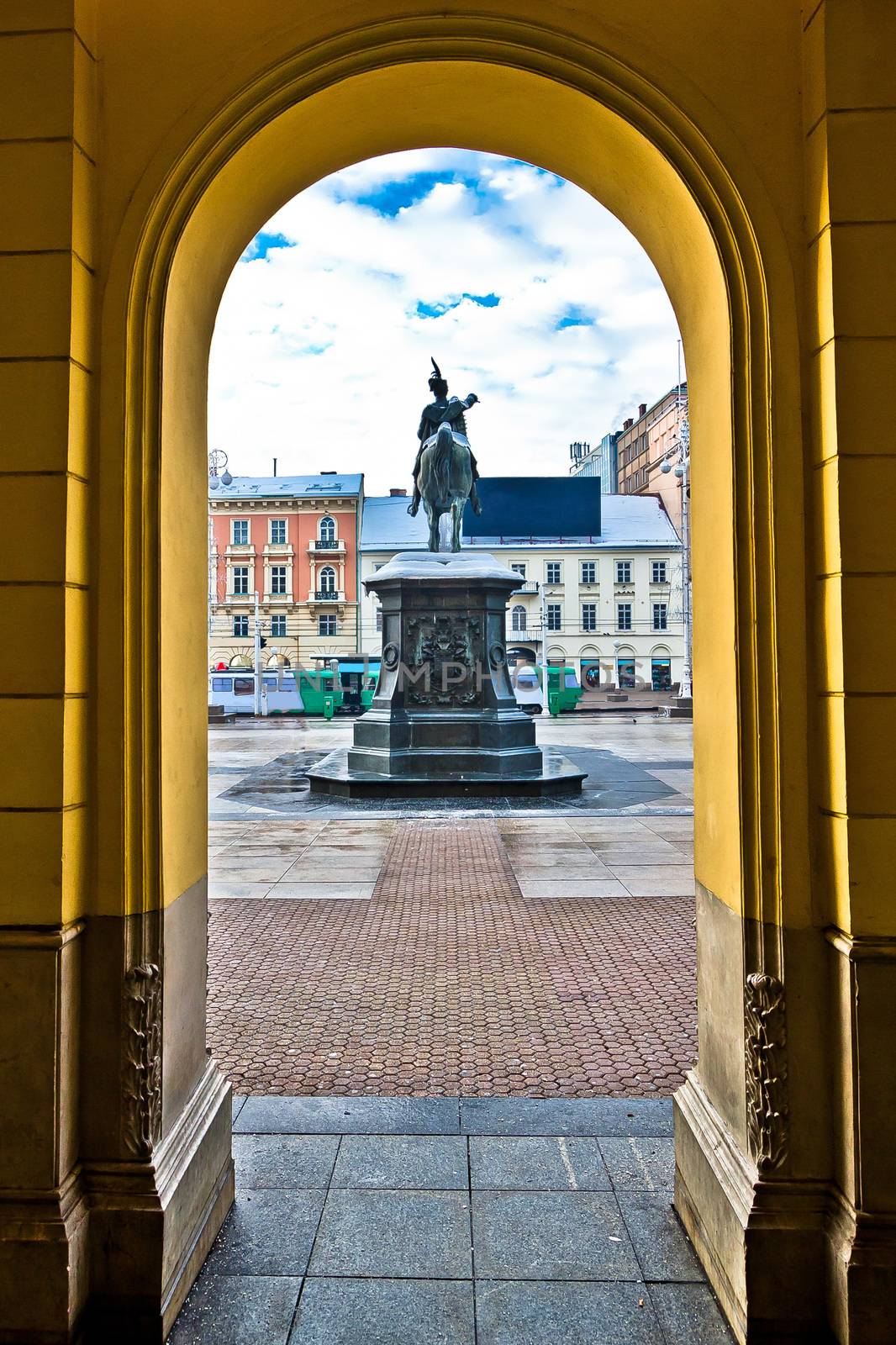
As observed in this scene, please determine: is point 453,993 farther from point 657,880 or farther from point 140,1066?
point 657,880

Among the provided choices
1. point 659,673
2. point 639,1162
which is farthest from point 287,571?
point 639,1162

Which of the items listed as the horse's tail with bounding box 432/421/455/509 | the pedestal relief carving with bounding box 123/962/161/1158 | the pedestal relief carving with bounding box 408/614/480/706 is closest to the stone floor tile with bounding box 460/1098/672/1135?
the pedestal relief carving with bounding box 123/962/161/1158

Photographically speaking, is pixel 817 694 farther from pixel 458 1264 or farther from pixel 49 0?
pixel 49 0

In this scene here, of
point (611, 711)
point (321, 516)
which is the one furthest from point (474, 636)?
point (321, 516)

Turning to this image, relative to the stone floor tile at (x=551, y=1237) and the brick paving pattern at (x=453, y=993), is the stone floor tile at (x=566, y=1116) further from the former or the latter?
the stone floor tile at (x=551, y=1237)

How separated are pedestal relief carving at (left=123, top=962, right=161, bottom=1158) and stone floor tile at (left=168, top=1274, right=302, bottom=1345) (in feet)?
1.44

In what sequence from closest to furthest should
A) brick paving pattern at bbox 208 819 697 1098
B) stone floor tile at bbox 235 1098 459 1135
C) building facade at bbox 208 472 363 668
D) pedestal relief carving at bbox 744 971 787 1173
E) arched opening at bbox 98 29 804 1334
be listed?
pedestal relief carving at bbox 744 971 787 1173 < arched opening at bbox 98 29 804 1334 < stone floor tile at bbox 235 1098 459 1135 < brick paving pattern at bbox 208 819 697 1098 < building facade at bbox 208 472 363 668

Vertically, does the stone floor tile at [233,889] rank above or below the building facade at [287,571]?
below

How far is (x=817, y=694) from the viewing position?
2.41 meters

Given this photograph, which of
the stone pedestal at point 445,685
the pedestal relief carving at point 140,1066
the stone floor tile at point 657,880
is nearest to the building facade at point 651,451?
the stone pedestal at point 445,685

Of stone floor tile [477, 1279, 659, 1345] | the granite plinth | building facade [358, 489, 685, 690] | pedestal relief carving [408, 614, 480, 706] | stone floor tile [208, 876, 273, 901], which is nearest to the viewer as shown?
stone floor tile [477, 1279, 659, 1345]

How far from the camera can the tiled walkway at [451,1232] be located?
229 centimetres

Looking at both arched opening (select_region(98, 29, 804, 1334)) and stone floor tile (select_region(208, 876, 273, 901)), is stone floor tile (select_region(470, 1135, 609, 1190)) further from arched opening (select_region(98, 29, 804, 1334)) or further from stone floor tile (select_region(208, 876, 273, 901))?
stone floor tile (select_region(208, 876, 273, 901))

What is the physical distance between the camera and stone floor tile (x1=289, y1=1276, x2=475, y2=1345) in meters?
2.23
